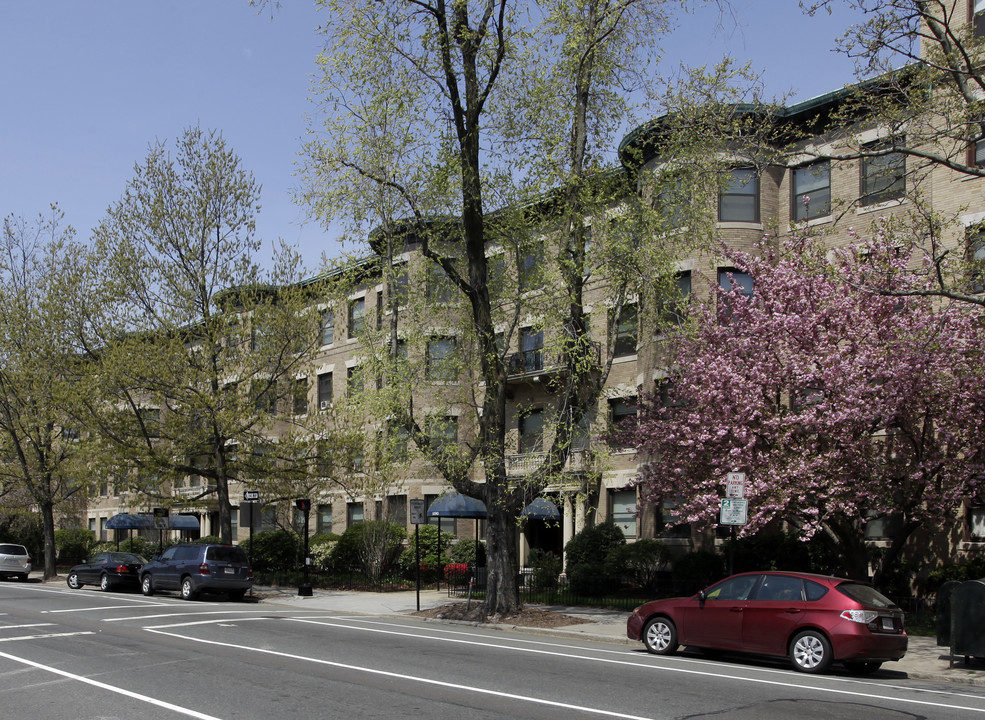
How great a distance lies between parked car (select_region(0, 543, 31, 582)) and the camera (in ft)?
133

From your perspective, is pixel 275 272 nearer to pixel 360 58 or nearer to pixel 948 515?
pixel 360 58

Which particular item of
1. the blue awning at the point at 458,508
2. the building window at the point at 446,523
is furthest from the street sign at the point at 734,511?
the building window at the point at 446,523

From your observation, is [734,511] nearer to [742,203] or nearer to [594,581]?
[594,581]

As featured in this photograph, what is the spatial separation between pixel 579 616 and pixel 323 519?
986 inches

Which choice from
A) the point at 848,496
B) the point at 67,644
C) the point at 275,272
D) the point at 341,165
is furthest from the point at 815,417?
the point at 275,272

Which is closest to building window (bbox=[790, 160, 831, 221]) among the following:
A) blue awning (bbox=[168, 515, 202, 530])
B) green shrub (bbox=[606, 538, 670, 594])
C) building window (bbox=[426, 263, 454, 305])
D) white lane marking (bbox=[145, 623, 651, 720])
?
green shrub (bbox=[606, 538, 670, 594])

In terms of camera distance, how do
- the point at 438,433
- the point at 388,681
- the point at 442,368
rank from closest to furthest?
the point at 388,681, the point at 442,368, the point at 438,433

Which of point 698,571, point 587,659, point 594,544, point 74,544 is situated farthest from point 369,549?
point 74,544

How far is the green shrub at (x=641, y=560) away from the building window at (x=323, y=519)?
20.8 metres

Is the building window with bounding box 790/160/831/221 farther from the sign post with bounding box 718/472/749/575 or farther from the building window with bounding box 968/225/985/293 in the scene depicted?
the sign post with bounding box 718/472/749/575

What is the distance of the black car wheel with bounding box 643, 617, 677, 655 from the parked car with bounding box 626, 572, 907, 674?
2cm

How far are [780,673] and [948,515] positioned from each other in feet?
33.8

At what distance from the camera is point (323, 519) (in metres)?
45.5

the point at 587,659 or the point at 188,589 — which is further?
the point at 188,589
